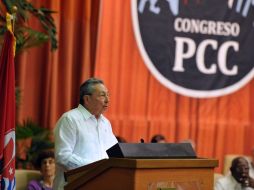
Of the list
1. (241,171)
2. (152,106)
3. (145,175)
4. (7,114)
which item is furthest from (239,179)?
(145,175)

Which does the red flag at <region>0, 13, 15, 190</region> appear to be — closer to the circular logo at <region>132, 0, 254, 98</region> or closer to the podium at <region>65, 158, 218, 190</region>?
the podium at <region>65, 158, 218, 190</region>

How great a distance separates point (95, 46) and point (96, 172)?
3903 millimetres

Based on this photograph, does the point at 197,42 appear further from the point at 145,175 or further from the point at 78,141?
the point at 145,175

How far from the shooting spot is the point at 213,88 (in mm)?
7996

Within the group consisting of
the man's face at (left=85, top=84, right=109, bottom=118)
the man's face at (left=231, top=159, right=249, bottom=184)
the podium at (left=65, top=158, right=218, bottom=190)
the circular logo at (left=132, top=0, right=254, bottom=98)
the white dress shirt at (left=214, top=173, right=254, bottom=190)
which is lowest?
the white dress shirt at (left=214, top=173, right=254, bottom=190)

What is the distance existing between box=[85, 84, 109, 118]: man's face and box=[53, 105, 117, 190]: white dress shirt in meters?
0.05

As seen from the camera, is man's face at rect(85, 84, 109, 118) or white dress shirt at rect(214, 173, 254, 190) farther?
white dress shirt at rect(214, 173, 254, 190)

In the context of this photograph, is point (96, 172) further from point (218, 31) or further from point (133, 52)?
point (218, 31)

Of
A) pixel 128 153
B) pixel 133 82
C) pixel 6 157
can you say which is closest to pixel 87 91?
pixel 6 157

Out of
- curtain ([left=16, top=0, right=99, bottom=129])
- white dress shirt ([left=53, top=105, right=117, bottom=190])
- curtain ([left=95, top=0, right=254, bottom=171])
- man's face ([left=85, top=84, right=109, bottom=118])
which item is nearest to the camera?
white dress shirt ([left=53, top=105, right=117, bottom=190])

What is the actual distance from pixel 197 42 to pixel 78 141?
4.08 m

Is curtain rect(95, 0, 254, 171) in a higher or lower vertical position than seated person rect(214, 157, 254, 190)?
higher

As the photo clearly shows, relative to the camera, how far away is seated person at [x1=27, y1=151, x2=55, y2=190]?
5172 millimetres

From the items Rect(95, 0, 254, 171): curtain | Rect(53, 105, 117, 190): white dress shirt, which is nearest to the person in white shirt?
Rect(53, 105, 117, 190): white dress shirt
